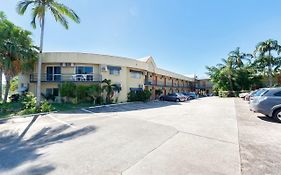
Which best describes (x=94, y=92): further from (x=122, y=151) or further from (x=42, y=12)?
(x=122, y=151)

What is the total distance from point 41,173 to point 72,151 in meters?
1.42

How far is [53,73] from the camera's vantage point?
21.5 meters

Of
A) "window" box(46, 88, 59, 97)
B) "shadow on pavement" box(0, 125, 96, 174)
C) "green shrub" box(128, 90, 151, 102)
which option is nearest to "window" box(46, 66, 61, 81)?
"window" box(46, 88, 59, 97)

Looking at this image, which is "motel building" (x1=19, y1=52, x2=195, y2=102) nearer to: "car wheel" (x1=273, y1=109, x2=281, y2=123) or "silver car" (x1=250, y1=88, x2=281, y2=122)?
"silver car" (x1=250, y1=88, x2=281, y2=122)

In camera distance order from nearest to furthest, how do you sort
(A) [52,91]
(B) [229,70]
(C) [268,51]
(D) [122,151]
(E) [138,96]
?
(D) [122,151] < (A) [52,91] < (E) [138,96] < (C) [268,51] < (B) [229,70]

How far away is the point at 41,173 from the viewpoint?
3996 mm

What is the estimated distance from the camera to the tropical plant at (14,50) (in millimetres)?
16594

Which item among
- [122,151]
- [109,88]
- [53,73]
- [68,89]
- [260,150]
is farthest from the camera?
[53,73]

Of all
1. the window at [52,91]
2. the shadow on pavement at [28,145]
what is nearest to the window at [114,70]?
the window at [52,91]

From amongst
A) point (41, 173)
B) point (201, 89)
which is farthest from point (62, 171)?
point (201, 89)

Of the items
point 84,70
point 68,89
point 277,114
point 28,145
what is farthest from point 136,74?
point 28,145

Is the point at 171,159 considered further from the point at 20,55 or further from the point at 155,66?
the point at 155,66

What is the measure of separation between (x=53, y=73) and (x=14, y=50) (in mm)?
5316

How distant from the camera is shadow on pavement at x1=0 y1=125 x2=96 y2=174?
174 inches
